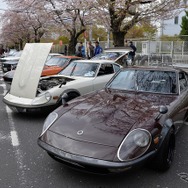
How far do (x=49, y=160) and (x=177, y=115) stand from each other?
2101mm

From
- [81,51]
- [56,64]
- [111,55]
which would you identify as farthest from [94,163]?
[81,51]

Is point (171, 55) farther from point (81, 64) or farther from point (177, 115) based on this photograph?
point (177, 115)

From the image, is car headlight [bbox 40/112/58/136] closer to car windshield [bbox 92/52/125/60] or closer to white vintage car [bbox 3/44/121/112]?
white vintage car [bbox 3/44/121/112]

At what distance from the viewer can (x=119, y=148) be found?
289 centimetres

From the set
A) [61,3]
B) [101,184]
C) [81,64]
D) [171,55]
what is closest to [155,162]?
[101,184]

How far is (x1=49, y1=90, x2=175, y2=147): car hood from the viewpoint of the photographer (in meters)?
3.09

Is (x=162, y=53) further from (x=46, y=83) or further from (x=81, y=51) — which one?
(x=46, y=83)

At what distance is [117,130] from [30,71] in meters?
3.77

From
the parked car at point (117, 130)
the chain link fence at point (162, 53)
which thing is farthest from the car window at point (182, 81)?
the chain link fence at point (162, 53)

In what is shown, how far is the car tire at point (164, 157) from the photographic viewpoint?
126 inches

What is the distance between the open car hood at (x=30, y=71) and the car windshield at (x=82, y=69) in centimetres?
98

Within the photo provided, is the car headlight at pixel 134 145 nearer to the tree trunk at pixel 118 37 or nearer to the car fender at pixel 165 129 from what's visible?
the car fender at pixel 165 129

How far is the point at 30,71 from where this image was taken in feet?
20.4

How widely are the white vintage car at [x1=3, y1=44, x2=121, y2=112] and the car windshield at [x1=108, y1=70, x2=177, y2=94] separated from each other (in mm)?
1424
